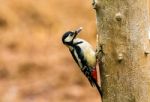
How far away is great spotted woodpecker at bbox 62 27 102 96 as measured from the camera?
3.45m

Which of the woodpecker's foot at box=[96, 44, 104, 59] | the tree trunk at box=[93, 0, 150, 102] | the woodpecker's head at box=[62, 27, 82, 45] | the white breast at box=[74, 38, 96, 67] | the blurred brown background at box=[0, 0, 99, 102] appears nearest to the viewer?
the tree trunk at box=[93, 0, 150, 102]

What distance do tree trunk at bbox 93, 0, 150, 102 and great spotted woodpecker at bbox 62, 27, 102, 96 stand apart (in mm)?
434

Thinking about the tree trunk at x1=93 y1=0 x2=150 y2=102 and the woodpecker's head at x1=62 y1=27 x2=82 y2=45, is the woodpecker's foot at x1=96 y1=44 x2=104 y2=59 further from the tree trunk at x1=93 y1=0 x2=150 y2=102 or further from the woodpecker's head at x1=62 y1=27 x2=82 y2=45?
Result: the woodpecker's head at x1=62 y1=27 x2=82 y2=45

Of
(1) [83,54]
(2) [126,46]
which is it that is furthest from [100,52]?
(1) [83,54]

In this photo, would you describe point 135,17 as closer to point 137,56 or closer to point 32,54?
point 137,56

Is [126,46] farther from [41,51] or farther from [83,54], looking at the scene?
[41,51]

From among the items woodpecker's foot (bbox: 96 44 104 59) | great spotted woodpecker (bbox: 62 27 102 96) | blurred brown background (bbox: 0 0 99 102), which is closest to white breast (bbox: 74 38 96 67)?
great spotted woodpecker (bbox: 62 27 102 96)

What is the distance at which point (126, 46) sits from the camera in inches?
114

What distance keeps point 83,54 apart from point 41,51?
7400mm

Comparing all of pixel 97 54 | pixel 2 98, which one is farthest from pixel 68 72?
pixel 97 54

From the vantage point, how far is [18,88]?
9836 mm

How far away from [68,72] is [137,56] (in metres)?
7.41

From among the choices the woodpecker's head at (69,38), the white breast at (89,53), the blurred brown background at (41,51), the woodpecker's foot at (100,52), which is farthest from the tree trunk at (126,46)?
the blurred brown background at (41,51)

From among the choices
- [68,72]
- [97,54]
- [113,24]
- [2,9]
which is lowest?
[68,72]
